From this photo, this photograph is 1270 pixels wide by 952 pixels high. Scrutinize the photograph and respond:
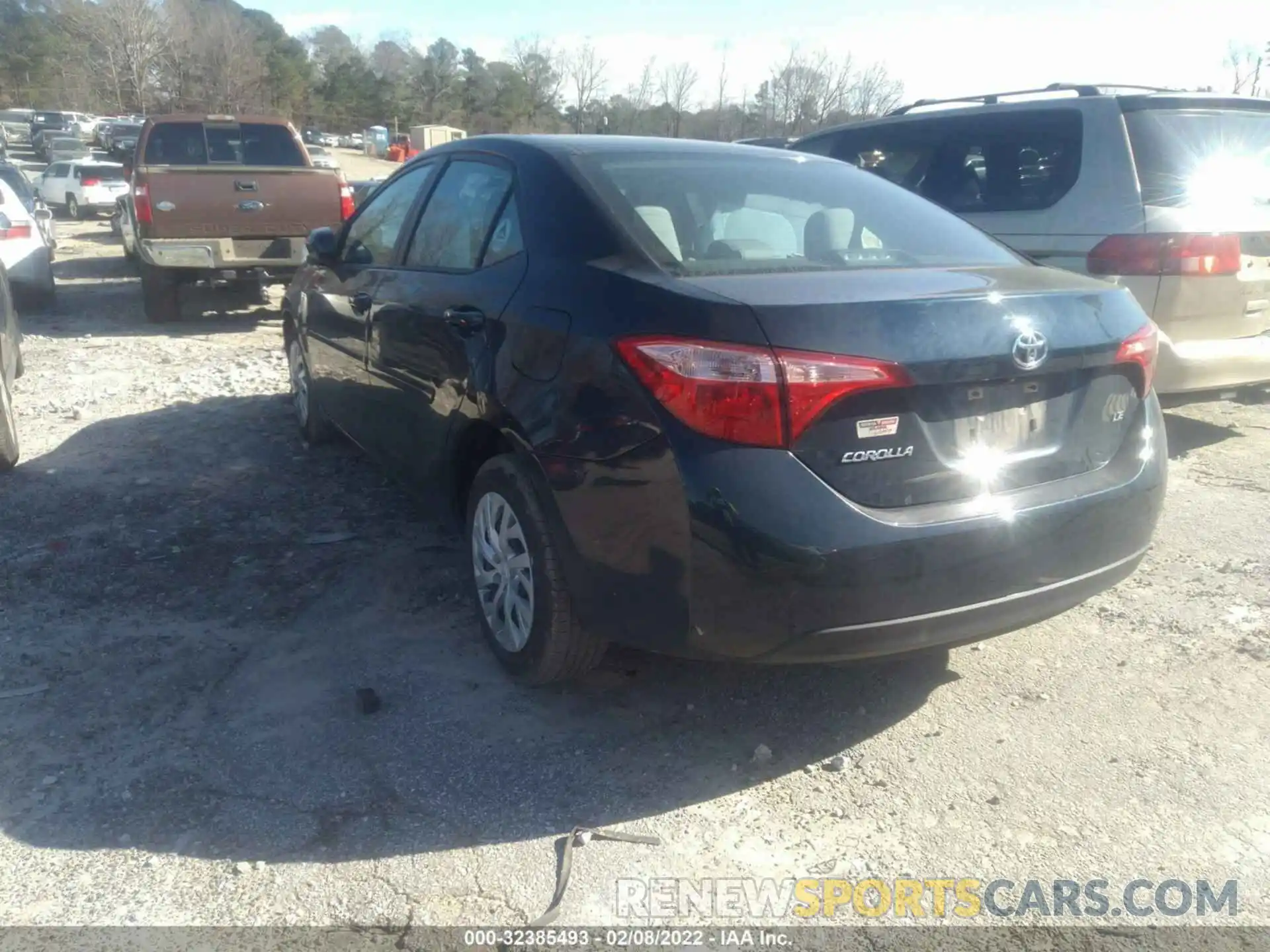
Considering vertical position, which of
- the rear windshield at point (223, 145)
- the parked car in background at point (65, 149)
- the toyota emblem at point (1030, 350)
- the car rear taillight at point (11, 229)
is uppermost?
the parked car in background at point (65, 149)

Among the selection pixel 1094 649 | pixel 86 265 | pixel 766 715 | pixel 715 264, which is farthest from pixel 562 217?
pixel 86 265

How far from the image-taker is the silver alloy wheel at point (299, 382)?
6.06m

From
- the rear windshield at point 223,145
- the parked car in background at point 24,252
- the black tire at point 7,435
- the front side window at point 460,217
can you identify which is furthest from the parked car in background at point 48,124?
the front side window at point 460,217

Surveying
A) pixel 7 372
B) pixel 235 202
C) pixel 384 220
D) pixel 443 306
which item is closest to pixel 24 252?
pixel 235 202

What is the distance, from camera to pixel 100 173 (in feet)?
77.1

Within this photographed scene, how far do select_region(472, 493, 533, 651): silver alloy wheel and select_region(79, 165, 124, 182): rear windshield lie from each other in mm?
23679

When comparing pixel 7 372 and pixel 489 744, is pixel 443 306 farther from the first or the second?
pixel 7 372

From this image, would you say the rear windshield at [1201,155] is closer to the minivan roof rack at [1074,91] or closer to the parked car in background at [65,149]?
the minivan roof rack at [1074,91]

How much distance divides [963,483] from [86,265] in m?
15.7

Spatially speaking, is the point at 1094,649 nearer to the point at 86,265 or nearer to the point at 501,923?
the point at 501,923

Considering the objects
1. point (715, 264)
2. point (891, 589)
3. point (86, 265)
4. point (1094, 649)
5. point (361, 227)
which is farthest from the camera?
point (86, 265)

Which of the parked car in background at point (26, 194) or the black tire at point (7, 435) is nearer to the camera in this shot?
the black tire at point (7, 435)

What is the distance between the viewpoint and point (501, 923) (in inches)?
98.1

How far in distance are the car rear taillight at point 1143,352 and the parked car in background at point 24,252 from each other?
978cm
